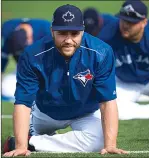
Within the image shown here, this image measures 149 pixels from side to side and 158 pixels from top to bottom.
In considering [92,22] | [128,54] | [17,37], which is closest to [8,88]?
[17,37]

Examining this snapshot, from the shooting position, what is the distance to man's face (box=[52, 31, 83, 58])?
568 cm

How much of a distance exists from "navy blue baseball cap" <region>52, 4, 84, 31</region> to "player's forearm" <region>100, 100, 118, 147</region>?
77 cm

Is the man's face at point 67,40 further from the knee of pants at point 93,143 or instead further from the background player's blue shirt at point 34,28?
the background player's blue shirt at point 34,28

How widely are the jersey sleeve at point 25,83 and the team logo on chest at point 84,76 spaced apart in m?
0.42

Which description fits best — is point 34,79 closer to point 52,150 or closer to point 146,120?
point 52,150

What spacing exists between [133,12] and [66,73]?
11.4 ft

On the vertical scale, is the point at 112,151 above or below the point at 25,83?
below

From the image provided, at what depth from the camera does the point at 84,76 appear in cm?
596

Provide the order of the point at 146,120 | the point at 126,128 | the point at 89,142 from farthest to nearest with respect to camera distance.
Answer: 1. the point at 146,120
2. the point at 126,128
3. the point at 89,142

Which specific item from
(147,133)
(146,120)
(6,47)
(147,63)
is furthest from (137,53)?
(6,47)

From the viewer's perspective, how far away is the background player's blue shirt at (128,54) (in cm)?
940

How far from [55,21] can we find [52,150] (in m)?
1.27

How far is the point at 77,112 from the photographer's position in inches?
252

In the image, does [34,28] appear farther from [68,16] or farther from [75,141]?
[68,16]
